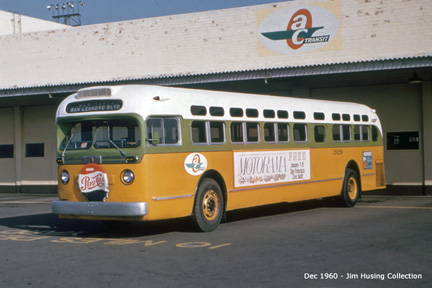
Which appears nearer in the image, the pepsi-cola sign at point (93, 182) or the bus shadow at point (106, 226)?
the pepsi-cola sign at point (93, 182)

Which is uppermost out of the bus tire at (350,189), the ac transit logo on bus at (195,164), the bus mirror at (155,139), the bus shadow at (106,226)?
the bus mirror at (155,139)

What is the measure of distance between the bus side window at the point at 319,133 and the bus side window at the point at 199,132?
4.48m

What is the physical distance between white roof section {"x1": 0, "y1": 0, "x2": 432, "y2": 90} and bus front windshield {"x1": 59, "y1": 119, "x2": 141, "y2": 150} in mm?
9021

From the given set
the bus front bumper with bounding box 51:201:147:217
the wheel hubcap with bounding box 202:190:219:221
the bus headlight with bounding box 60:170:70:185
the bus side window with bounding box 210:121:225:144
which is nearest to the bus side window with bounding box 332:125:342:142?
the bus side window with bounding box 210:121:225:144

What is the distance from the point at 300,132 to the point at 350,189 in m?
2.96

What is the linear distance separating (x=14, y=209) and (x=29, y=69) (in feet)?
34.6

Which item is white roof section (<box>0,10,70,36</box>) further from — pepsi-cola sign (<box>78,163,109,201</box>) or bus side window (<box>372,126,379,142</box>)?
pepsi-cola sign (<box>78,163,109,201</box>)

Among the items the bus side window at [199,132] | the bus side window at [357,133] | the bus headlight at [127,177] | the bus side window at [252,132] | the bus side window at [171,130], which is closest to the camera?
the bus headlight at [127,177]

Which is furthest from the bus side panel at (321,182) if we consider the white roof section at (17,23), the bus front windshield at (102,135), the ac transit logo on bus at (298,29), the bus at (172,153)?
the white roof section at (17,23)

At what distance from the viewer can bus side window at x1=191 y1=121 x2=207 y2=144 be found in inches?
478

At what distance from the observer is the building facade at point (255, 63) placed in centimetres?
2017

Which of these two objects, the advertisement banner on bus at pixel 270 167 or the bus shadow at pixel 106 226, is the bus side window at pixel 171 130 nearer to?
the bus shadow at pixel 106 226

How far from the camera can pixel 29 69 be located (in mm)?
27625

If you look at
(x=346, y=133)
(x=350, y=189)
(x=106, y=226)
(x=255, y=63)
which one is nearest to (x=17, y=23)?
(x=255, y=63)
